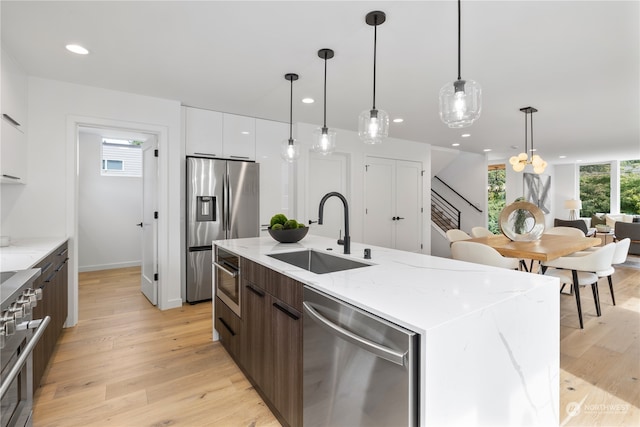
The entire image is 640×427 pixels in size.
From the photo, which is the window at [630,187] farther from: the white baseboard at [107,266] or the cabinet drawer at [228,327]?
the white baseboard at [107,266]

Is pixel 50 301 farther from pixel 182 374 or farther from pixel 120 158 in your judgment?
pixel 120 158

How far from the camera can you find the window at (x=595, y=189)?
957 cm

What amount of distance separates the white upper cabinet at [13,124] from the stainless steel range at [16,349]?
1.59 metres

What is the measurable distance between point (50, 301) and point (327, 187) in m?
3.64

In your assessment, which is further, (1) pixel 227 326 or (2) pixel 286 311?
(1) pixel 227 326

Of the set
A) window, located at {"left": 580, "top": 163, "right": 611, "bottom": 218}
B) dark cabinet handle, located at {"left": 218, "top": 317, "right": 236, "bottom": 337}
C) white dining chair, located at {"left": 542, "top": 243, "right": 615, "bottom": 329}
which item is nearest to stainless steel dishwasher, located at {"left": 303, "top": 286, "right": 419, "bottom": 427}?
dark cabinet handle, located at {"left": 218, "top": 317, "right": 236, "bottom": 337}

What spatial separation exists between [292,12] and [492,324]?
6.50ft

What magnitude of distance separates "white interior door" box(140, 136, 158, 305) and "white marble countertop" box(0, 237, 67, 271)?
94 centimetres

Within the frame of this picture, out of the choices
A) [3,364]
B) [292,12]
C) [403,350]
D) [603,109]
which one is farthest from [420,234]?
[3,364]

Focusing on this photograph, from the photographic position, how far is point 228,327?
7.85 feet

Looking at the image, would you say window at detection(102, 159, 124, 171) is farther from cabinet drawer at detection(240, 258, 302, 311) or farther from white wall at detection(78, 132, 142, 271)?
cabinet drawer at detection(240, 258, 302, 311)

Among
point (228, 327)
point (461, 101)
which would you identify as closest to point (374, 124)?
point (461, 101)

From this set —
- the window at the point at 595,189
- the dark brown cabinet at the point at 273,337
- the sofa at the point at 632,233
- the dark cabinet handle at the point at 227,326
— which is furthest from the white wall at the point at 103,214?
the window at the point at 595,189

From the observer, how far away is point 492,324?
106cm
